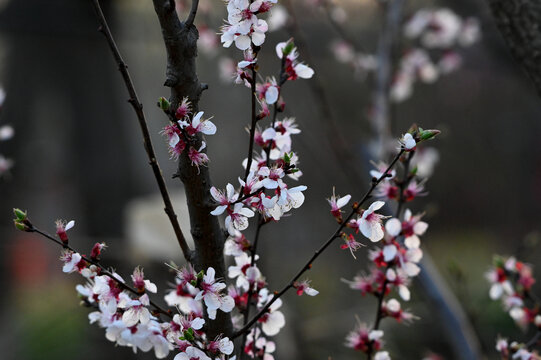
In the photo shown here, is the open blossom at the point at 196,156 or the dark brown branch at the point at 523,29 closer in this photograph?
the open blossom at the point at 196,156

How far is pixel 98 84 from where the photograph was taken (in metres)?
6.84

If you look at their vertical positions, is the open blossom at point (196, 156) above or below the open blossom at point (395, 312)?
above

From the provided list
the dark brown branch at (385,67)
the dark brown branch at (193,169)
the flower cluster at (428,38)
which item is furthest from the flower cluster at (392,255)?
the flower cluster at (428,38)

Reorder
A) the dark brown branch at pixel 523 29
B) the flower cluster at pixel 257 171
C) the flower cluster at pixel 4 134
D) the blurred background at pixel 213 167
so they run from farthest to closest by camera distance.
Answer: the blurred background at pixel 213 167
the flower cluster at pixel 4 134
the dark brown branch at pixel 523 29
the flower cluster at pixel 257 171

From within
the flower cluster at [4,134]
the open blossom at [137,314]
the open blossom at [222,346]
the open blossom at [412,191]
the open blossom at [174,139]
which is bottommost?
the open blossom at [222,346]

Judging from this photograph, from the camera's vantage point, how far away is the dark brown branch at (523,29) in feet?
4.50

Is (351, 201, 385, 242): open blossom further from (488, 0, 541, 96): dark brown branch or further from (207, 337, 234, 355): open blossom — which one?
(488, 0, 541, 96): dark brown branch

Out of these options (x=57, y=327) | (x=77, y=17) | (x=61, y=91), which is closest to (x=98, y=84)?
(x=61, y=91)

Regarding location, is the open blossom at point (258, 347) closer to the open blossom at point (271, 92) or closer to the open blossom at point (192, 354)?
the open blossom at point (192, 354)

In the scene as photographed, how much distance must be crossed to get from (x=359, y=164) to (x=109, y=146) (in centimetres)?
511

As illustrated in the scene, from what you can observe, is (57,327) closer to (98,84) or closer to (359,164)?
(98,84)

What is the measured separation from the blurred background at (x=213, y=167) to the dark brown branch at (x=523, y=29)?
81.4 inches

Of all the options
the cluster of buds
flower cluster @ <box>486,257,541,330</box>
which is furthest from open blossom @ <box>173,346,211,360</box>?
flower cluster @ <box>486,257,541,330</box>

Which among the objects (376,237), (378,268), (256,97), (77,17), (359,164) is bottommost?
(376,237)
